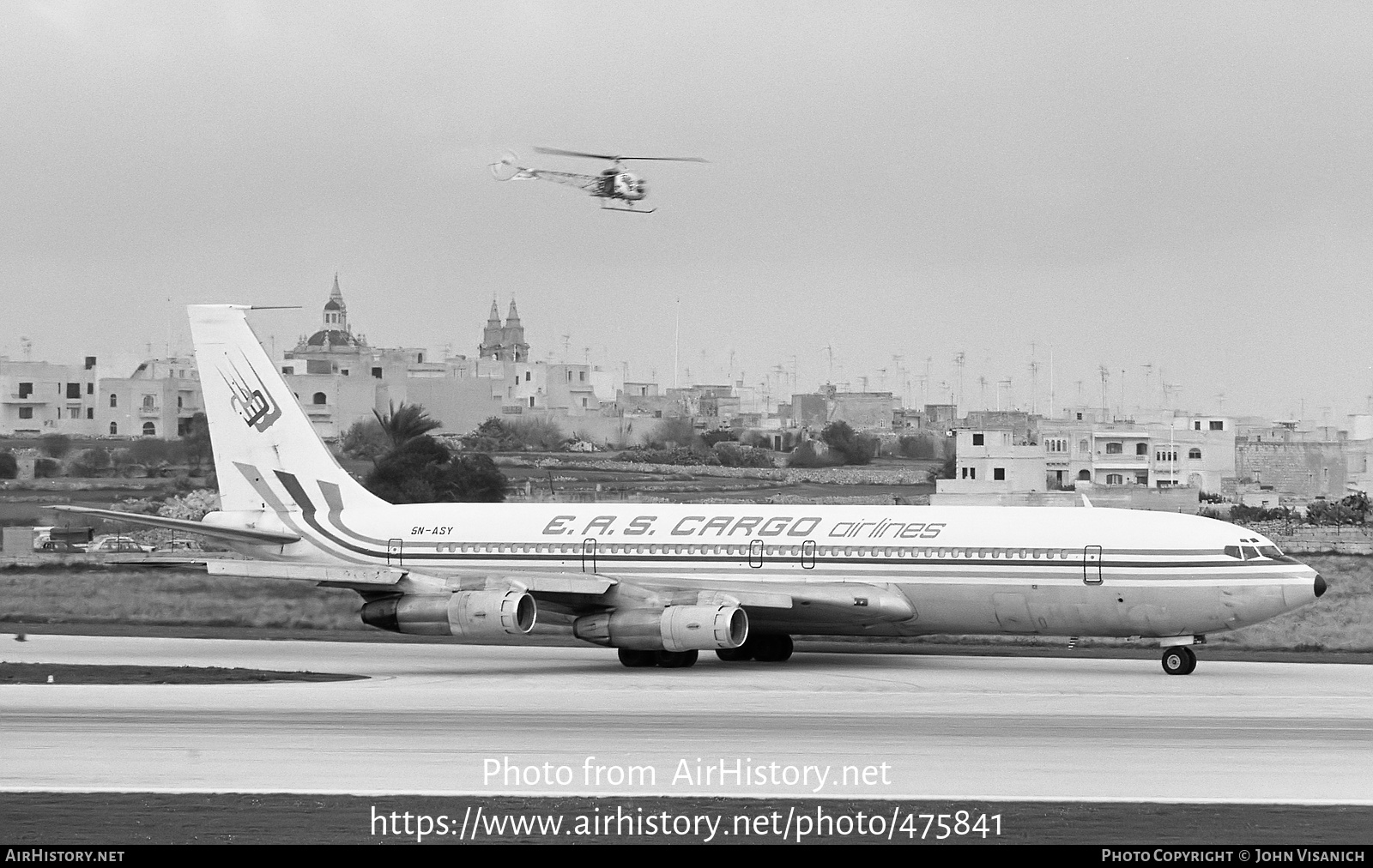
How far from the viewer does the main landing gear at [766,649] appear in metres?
46.2

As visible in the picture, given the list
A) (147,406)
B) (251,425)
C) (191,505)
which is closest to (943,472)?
(191,505)

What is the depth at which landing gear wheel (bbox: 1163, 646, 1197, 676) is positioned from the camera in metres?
41.8

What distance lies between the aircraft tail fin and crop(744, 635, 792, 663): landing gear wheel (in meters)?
11.6

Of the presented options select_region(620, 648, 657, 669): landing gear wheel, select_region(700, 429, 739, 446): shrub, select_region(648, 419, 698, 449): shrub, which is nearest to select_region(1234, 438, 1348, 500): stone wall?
select_region(700, 429, 739, 446): shrub

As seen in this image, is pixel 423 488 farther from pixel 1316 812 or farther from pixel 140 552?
pixel 1316 812

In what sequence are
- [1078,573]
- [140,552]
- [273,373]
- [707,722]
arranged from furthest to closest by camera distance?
1. [140,552]
2. [273,373]
3. [1078,573]
4. [707,722]

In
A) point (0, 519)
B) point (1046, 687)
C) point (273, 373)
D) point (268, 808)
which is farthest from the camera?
point (0, 519)

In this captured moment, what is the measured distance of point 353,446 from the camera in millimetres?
123938

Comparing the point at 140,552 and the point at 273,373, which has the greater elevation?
the point at 273,373

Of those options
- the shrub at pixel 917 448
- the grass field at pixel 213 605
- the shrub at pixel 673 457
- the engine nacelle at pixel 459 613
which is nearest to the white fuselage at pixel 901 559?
the engine nacelle at pixel 459 613

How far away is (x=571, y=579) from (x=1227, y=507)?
8316 centimetres

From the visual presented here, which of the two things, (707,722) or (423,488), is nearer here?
(707,722)

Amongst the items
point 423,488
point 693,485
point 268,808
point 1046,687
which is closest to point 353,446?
point 693,485

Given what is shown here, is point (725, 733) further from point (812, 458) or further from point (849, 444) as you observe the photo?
point (849, 444)
